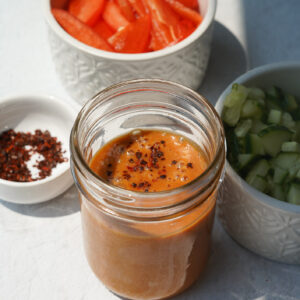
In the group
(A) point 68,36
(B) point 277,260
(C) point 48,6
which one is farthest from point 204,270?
(C) point 48,6

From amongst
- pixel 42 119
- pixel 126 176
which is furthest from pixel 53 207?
pixel 126 176

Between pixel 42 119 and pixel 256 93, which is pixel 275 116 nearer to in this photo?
pixel 256 93

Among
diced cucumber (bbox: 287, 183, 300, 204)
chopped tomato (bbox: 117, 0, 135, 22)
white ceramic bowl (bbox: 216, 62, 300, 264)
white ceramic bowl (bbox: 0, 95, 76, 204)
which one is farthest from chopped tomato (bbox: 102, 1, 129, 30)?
diced cucumber (bbox: 287, 183, 300, 204)

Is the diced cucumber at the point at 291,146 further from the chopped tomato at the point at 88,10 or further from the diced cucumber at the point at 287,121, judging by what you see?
the chopped tomato at the point at 88,10

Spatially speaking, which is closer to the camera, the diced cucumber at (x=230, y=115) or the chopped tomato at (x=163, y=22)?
the diced cucumber at (x=230, y=115)

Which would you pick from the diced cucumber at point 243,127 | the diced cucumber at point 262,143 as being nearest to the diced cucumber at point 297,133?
the diced cucumber at point 262,143

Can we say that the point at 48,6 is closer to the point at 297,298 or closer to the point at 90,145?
the point at 90,145
